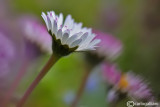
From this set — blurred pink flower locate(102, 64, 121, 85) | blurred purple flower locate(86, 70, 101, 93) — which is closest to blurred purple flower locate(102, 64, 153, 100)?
blurred pink flower locate(102, 64, 121, 85)

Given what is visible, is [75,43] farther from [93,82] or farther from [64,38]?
[93,82]

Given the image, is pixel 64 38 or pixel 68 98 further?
pixel 68 98

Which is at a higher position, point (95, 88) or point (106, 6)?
point (106, 6)

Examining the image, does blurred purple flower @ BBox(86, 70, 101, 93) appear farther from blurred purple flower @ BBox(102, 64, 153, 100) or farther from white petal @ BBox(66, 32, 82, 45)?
white petal @ BBox(66, 32, 82, 45)

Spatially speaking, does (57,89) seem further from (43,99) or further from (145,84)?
(145,84)

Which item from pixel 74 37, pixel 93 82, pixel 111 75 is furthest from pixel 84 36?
pixel 93 82

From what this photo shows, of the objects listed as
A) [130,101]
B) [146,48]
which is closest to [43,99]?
[130,101]
